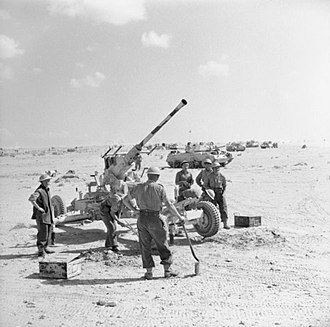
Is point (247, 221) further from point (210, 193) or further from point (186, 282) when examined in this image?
point (186, 282)

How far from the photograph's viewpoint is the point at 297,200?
15.6 meters

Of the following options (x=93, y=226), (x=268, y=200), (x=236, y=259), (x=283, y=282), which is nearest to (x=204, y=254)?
(x=236, y=259)

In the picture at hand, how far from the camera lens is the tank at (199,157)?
28953 mm

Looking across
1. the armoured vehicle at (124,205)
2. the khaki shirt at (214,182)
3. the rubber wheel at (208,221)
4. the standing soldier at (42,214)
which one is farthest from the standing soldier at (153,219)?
the khaki shirt at (214,182)

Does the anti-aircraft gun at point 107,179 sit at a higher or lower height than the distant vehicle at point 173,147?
lower

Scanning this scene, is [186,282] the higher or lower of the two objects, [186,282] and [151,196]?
the lower

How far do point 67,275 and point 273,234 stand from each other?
4446mm

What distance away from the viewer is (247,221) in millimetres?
11016

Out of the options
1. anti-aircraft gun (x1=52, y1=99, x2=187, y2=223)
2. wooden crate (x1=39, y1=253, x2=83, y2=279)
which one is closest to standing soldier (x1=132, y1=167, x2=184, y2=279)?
wooden crate (x1=39, y1=253, x2=83, y2=279)

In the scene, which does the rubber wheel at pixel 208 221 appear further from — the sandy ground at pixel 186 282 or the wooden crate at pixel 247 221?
the wooden crate at pixel 247 221

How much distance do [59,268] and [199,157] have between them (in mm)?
23004

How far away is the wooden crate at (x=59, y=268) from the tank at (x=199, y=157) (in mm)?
21225

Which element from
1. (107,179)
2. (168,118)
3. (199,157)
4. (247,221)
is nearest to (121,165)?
(107,179)

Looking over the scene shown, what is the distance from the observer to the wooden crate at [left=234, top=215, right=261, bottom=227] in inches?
433
